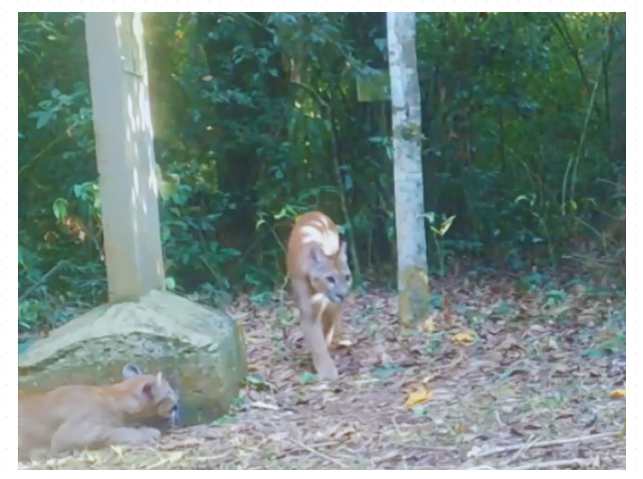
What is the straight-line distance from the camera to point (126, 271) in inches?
173

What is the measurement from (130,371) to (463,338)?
151 cm

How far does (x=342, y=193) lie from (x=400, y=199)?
27 cm

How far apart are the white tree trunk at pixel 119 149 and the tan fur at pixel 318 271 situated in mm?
896

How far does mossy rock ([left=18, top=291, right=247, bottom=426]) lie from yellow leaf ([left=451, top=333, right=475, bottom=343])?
1117 millimetres

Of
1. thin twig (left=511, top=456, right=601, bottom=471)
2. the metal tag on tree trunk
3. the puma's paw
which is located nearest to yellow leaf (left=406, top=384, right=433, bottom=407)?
thin twig (left=511, top=456, right=601, bottom=471)

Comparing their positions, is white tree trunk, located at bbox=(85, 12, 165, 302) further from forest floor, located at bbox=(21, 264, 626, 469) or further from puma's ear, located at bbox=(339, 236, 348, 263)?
puma's ear, located at bbox=(339, 236, 348, 263)

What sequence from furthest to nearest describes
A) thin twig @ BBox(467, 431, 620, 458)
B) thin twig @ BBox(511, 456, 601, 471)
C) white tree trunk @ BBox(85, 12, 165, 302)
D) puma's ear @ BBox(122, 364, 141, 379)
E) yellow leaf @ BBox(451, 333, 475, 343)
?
yellow leaf @ BBox(451, 333, 475, 343)
white tree trunk @ BBox(85, 12, 165, 302)
puma's ear @ BBox(122, 364, 141, 379)
thin twig @ BBox(467, 431, 620, 458)
thin twig @ BBox(511, 456, 601, 471)

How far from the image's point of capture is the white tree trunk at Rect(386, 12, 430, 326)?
16.6ft

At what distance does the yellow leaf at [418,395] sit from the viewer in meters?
4.24

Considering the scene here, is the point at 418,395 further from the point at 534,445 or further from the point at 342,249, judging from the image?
the point at 342,249

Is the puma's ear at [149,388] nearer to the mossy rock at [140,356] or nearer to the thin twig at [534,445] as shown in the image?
the mossy rock at [140,356]

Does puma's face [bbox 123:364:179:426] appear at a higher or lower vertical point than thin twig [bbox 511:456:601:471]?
higher

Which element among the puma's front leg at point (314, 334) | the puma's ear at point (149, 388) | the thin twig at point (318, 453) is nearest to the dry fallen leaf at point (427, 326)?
the puma's front leg at point (314, 334)
